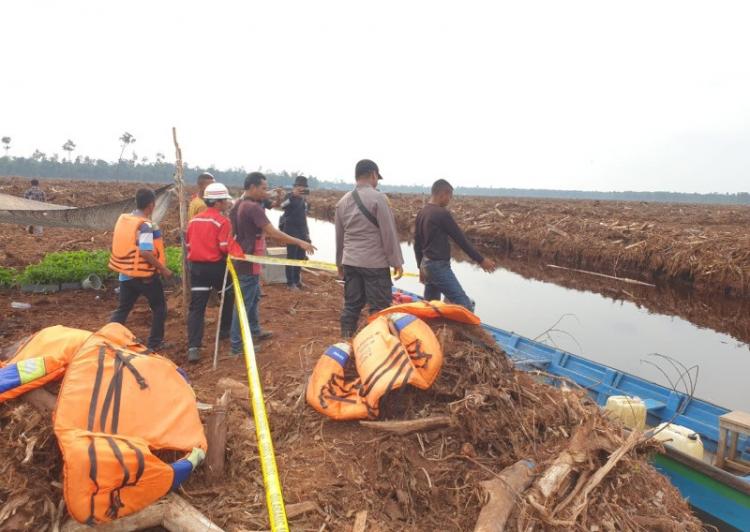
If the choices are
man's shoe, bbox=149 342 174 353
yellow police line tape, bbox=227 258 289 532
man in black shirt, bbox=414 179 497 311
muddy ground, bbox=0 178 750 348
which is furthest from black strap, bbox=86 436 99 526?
muddy ground, bbox=0 178 750 348

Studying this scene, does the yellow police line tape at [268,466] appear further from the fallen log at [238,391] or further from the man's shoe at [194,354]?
the man's shoe at [194,354]

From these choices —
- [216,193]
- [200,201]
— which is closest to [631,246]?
[200,201]


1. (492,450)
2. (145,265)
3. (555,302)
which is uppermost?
(145,265)

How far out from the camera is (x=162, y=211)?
798cm

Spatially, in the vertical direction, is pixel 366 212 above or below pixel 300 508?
above

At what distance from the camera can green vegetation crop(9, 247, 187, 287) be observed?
823 centimetres

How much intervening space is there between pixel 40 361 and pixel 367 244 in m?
2.95

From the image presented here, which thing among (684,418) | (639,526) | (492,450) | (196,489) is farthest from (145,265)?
(684,418)

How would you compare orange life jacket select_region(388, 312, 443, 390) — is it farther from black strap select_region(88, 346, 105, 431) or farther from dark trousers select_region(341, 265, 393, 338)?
black strap select_region(88, 346, 105, 431)

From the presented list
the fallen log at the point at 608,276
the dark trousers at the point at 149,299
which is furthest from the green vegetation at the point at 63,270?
the fallen log at the point at 608,276

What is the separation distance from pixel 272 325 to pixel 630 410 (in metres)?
4.45

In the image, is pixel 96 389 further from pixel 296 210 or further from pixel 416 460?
pixel 296 210

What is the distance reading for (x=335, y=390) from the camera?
3.72 metres

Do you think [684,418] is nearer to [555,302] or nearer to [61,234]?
[555,302]
